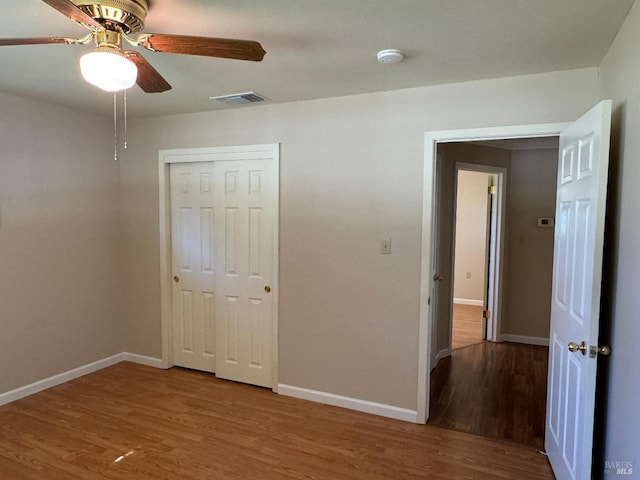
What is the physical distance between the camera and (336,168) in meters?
3.15

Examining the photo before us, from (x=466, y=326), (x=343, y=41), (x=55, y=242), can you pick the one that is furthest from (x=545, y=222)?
(x=55, y=242)

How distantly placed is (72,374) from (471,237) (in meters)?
6.03

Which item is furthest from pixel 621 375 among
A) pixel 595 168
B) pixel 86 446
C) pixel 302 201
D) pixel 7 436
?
pixel 7 436

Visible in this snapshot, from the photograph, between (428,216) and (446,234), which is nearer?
(428,216)

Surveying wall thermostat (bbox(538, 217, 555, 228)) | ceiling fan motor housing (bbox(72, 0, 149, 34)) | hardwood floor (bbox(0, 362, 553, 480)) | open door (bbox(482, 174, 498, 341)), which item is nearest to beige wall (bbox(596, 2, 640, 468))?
hardwood floor (bbox(0, 362, 553, 480))

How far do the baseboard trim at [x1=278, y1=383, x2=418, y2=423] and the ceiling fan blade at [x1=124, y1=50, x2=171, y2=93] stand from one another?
2.50 metres

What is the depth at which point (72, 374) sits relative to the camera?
3709 millimetres

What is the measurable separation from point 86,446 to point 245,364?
134cm

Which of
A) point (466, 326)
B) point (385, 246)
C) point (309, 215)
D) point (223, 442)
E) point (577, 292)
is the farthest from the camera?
point (466, 326)

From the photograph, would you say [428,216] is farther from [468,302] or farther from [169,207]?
[468,302]

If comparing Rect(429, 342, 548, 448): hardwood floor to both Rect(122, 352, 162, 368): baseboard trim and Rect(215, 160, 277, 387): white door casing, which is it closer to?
Rect(215, 160, 277, 387): white door casing

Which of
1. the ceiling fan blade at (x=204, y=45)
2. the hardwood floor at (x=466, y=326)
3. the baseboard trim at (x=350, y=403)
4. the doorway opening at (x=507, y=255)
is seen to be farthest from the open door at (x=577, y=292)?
the hardwood floor at (x=466, y=326)

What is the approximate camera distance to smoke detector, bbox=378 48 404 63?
7.19ft

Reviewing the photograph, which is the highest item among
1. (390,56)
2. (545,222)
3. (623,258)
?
(390,56)
